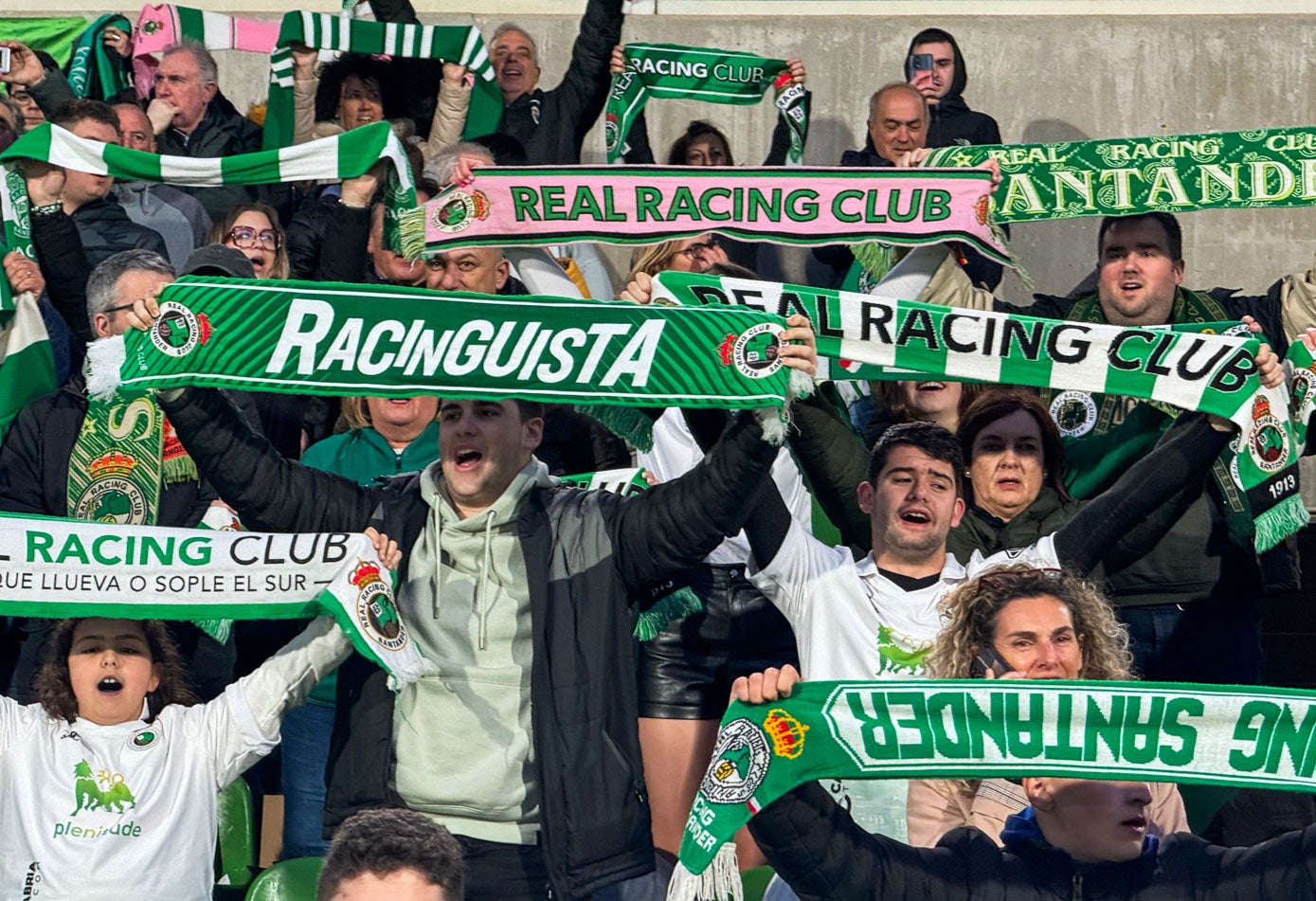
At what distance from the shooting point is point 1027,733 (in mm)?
4820

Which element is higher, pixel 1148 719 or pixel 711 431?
pixel 711 431

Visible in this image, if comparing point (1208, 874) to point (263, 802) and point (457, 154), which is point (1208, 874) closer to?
point (263, 802)

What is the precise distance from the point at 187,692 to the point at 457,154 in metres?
2.57

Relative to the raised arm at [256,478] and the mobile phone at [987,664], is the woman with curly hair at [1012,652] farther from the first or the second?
the raised arm at [256,478]

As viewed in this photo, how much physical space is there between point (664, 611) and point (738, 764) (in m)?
1.11

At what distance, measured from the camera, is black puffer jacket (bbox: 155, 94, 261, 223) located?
Answer: 8.95 m

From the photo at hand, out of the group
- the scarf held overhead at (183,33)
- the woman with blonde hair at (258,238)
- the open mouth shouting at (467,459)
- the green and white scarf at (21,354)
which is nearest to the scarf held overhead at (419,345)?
the open mouth shouting at (467,459)

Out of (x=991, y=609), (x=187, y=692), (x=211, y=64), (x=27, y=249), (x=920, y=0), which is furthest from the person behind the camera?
(x=920, y=0)

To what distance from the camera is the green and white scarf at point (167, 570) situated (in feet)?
18.4

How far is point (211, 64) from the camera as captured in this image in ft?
30.2

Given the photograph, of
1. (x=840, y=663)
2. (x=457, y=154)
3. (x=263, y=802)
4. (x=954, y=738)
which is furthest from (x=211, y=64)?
(x=954, y=738)

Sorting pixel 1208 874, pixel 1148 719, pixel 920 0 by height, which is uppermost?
pixel 920 0

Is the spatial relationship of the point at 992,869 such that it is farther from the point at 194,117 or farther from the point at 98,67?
the point at 98,67

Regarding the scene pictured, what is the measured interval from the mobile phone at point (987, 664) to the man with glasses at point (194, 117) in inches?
183
